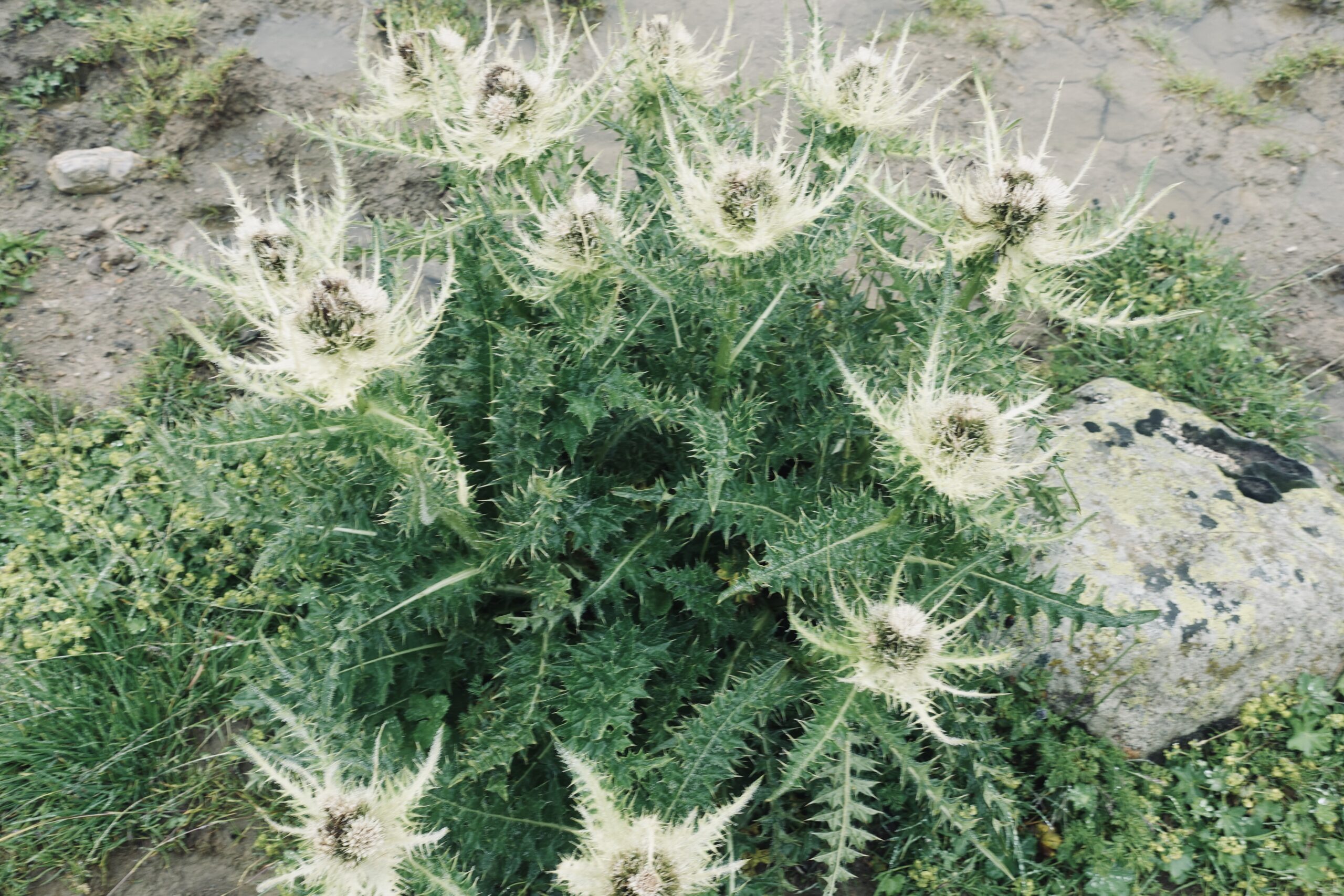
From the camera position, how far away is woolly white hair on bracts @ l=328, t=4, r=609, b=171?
2480 millimetres

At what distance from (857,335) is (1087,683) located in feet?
4.51

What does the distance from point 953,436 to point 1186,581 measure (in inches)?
63.1

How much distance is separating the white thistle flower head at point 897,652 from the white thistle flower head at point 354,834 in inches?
35.8

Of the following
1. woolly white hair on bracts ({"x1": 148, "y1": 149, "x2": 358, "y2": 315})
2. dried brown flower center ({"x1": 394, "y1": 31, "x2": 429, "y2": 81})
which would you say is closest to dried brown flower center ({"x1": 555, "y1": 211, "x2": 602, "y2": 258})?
woolly white hair on bracts ({"x1": 148, "y1": 149, "x2": 358, "y2": 315})

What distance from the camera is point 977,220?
91.6 inches

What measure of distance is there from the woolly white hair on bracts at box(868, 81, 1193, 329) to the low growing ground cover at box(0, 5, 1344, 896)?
0.01 meters

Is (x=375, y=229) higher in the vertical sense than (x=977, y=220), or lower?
lower

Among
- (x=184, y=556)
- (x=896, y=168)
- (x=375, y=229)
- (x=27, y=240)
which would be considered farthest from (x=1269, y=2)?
(x=27, y=240)

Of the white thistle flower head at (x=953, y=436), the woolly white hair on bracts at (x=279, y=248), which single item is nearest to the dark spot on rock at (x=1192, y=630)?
the white thistle flower head at (x=953, y=436)

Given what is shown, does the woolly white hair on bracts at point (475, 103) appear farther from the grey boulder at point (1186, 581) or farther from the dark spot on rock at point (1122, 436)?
the dark spot on rock at point (1122, 436)

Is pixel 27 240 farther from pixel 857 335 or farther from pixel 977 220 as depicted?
pixel 977 220

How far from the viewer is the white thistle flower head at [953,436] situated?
2.01 m

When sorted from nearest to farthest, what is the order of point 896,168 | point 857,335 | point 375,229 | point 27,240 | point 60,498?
point 375,229, point 857,335, point 60,498, point 27,240, point 896,168

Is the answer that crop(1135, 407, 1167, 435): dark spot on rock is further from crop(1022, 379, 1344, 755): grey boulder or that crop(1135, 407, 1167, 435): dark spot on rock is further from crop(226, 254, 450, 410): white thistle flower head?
crop(226, 254, 450, 410): white thistle flower head
